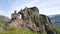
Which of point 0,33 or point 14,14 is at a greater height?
point 14,14

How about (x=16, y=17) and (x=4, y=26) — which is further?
(x=16, y=17)

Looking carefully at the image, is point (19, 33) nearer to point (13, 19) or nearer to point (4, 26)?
point (4, 26)

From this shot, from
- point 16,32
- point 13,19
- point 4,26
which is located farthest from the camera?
point 13,19

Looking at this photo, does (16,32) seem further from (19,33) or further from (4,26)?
(4,26)

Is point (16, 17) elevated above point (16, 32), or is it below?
above

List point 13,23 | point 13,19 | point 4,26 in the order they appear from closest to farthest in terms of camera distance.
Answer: point 4,26 < point 13,23 < point 13,19

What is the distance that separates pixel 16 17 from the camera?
549ft

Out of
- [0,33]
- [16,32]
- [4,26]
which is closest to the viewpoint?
[0,33]

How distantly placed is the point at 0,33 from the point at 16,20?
4722 cm

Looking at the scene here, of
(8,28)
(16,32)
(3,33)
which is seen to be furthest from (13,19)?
(3,33)

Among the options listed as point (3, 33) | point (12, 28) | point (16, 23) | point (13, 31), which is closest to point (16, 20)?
point (16, 23)

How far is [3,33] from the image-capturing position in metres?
122

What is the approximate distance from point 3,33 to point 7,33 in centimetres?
405

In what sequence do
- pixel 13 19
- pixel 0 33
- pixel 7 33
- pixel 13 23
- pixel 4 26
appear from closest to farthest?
1. pixel 0 33
2. pixel 7 33
3. pixel 4 26
4. pixel 13 23
5. pixel 13 19
